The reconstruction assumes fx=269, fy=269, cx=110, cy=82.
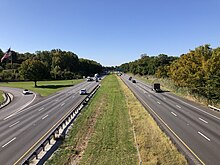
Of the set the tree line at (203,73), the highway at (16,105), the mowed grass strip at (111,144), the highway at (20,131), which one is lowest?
the highway at (16,105)

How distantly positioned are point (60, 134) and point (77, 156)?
6083mm

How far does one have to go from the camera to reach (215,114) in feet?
112

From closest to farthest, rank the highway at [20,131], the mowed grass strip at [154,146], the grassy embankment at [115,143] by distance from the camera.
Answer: the mowed grass strip at [154,146], the grassy embankment at [115,143], the highway at [20,131]

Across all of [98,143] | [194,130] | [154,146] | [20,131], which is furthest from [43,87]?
[154,146]

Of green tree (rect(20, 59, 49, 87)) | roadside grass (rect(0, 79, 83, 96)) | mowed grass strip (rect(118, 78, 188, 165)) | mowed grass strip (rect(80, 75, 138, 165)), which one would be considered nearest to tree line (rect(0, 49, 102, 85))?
green tree (rect(20, 59, 49, 87))

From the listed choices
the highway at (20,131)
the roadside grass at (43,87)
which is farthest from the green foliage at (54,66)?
the highway at (20,131)

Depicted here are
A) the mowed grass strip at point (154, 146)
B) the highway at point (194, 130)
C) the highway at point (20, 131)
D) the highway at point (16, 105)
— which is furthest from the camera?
the highway at point (16, 105)

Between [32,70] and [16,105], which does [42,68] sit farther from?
[16,105]

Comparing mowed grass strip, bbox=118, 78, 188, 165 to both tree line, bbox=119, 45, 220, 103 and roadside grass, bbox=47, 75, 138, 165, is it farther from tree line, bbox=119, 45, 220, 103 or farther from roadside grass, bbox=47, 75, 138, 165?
tree line, bbox=119, 45, 220, 103

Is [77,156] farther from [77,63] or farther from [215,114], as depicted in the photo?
[77,63]

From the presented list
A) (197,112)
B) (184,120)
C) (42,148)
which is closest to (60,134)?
(42,148)

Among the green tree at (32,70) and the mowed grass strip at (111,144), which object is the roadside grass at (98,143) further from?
the green tree at (32,70)

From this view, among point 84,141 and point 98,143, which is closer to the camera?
Result: point 98,143

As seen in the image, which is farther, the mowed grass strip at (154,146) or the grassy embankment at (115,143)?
the grassy embankment at (115,143)
